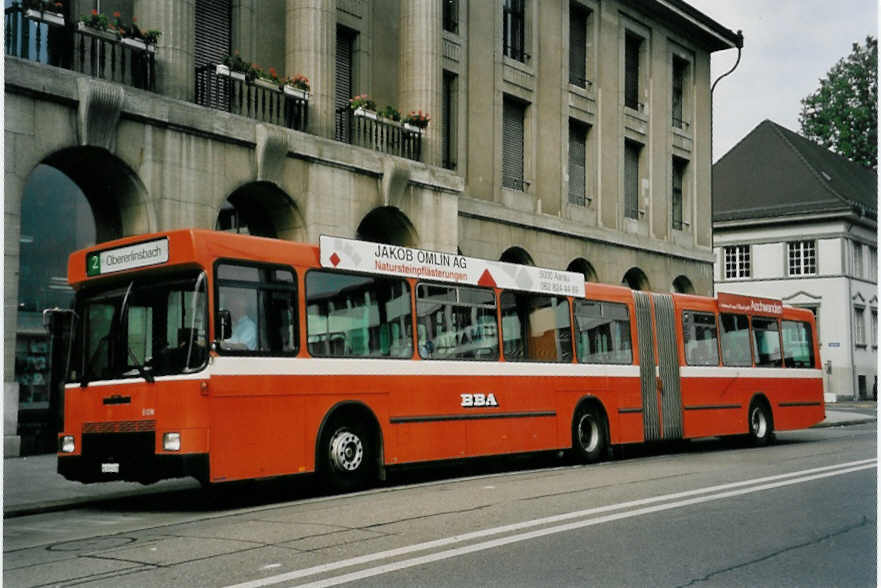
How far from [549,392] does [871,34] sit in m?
8.02

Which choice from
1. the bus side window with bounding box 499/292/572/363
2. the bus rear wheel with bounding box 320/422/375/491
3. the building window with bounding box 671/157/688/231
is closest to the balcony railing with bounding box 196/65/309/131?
the bus side window with bounding box 499/292/572/363

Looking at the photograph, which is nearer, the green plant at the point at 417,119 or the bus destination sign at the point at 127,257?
the bus destination sign at the point at 127,257

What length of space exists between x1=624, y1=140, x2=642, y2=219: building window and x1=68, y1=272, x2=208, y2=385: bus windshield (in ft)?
77.9

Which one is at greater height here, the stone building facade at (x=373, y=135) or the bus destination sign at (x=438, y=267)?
the stone building facade at (x=373, y=135)

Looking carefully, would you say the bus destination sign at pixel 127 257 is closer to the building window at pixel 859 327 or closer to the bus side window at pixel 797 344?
the bus side window at pixel 797 344

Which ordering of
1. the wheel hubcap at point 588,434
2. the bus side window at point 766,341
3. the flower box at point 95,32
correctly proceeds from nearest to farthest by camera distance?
the flower box at point 95,32
the wheel hubcap at point 588,434
the bus side window at point 766,341

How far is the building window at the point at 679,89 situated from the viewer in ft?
122

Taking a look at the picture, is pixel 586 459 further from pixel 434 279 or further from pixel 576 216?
pixel 576 216

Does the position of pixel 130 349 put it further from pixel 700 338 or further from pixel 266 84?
pixel 700 338

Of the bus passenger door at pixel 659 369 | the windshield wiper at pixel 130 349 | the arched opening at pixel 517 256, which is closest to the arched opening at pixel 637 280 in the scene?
the arched opening at pixel 517 256

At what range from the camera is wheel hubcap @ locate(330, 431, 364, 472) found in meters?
13.1

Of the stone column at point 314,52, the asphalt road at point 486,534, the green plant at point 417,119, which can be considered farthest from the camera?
the green plant at point 417,119

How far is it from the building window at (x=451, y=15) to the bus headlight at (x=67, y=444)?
1699cm

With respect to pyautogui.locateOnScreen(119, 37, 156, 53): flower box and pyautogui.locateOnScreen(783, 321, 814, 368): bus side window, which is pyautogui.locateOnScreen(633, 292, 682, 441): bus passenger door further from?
pyautogui.locateOnScreen(119, 37, 156, 53): flower box
